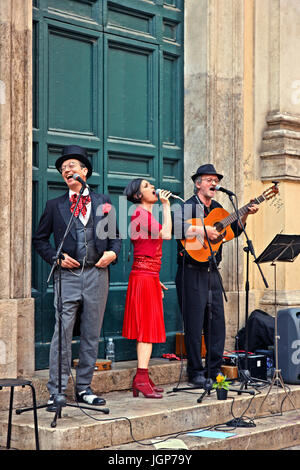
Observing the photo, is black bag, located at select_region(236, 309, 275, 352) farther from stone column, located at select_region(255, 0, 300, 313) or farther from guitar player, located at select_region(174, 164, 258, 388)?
guitar player, located at select_region(174, 164, 258, 388)

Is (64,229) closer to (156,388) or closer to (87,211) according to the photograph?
(87,211)

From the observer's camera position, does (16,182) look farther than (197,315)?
No

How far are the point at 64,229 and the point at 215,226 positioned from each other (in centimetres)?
159

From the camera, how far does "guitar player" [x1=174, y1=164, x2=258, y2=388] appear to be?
285 inches

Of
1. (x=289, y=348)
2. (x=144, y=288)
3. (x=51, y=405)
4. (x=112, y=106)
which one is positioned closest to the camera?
(x=51, y=405)

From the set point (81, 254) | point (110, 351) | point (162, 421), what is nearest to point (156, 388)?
Result: point (110, 351)

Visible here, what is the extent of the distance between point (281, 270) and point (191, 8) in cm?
301

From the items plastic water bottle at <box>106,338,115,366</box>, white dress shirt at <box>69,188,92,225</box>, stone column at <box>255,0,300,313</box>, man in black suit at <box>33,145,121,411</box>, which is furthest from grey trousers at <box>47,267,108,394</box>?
stone column at <box>255,0,300,313</box>

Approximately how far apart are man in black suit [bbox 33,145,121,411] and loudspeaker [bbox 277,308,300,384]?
2.18m

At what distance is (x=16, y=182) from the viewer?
6.45 meters

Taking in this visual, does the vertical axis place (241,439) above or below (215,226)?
below

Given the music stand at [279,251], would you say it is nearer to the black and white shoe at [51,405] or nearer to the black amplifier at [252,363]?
the black amplifier at [252,363]

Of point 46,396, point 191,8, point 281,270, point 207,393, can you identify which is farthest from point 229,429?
point 191,8

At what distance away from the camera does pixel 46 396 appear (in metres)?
6.56
